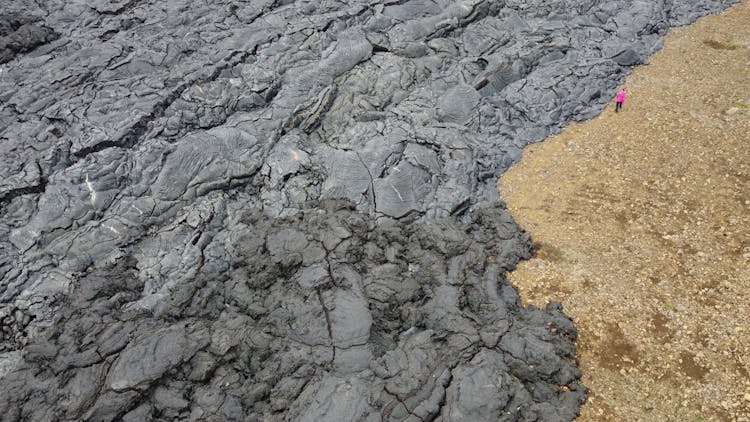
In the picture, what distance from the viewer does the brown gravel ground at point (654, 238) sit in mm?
8914

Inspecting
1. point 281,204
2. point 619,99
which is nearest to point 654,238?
point 619,99

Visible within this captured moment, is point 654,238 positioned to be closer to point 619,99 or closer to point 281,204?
point 619,99

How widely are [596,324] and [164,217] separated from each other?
9855mm

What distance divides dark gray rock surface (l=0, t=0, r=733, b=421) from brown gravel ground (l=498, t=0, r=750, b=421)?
2.21ft

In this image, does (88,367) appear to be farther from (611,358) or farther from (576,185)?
(576,185)

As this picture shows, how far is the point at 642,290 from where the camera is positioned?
33.8ft

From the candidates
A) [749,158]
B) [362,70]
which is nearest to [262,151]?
[362,70]

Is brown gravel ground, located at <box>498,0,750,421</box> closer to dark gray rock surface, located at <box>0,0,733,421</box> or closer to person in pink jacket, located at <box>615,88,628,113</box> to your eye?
person in pink jacket, located at <box>615,88,628,113</box>

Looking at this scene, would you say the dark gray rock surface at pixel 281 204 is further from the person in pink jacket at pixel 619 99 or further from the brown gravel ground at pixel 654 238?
the brown gravel ground at pixel 654 238

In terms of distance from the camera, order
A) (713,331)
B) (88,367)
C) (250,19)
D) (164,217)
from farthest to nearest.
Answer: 1. (250,19)
2. (164,217)
3. (713,331)
4. (88,367)

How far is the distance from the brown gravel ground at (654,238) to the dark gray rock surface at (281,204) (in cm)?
67

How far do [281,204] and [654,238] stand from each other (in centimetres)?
892

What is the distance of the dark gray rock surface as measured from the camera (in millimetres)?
8641

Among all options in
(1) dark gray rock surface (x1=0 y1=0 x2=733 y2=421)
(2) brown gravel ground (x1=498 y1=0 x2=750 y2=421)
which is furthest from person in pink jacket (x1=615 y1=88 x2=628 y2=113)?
(1) dark gray rock surface (x1=0 y1=0 x2=733 y2=421)
